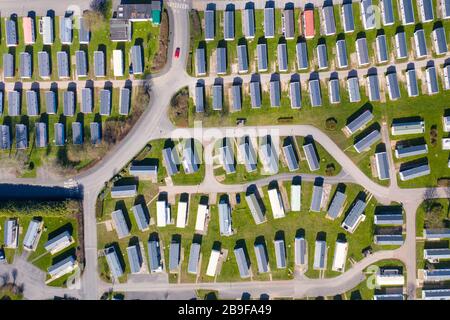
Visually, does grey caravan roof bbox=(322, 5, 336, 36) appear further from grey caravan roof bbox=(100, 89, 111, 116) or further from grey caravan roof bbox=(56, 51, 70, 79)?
grey caravan roof bbox=(56, 51, 70, 79)

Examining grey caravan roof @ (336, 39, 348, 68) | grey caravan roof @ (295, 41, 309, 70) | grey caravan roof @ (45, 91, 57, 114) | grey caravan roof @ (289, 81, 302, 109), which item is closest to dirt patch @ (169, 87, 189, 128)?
grey caravan roof @ (289, 81, 302, 109)

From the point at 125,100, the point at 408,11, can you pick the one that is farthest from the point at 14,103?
the point at 408,11

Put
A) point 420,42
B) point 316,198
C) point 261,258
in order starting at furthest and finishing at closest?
point 261,258
point 316,198
point 420,42

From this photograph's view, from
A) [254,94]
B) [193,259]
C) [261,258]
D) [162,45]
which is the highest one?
[162,45]

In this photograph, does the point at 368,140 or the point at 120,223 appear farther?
the point at 120,223

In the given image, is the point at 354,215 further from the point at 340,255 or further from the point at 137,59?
the point at 137,59

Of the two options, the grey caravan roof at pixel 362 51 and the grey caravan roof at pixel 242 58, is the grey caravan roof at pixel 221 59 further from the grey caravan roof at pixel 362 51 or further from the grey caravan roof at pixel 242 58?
the grey caravan roof at pixel 362 51
